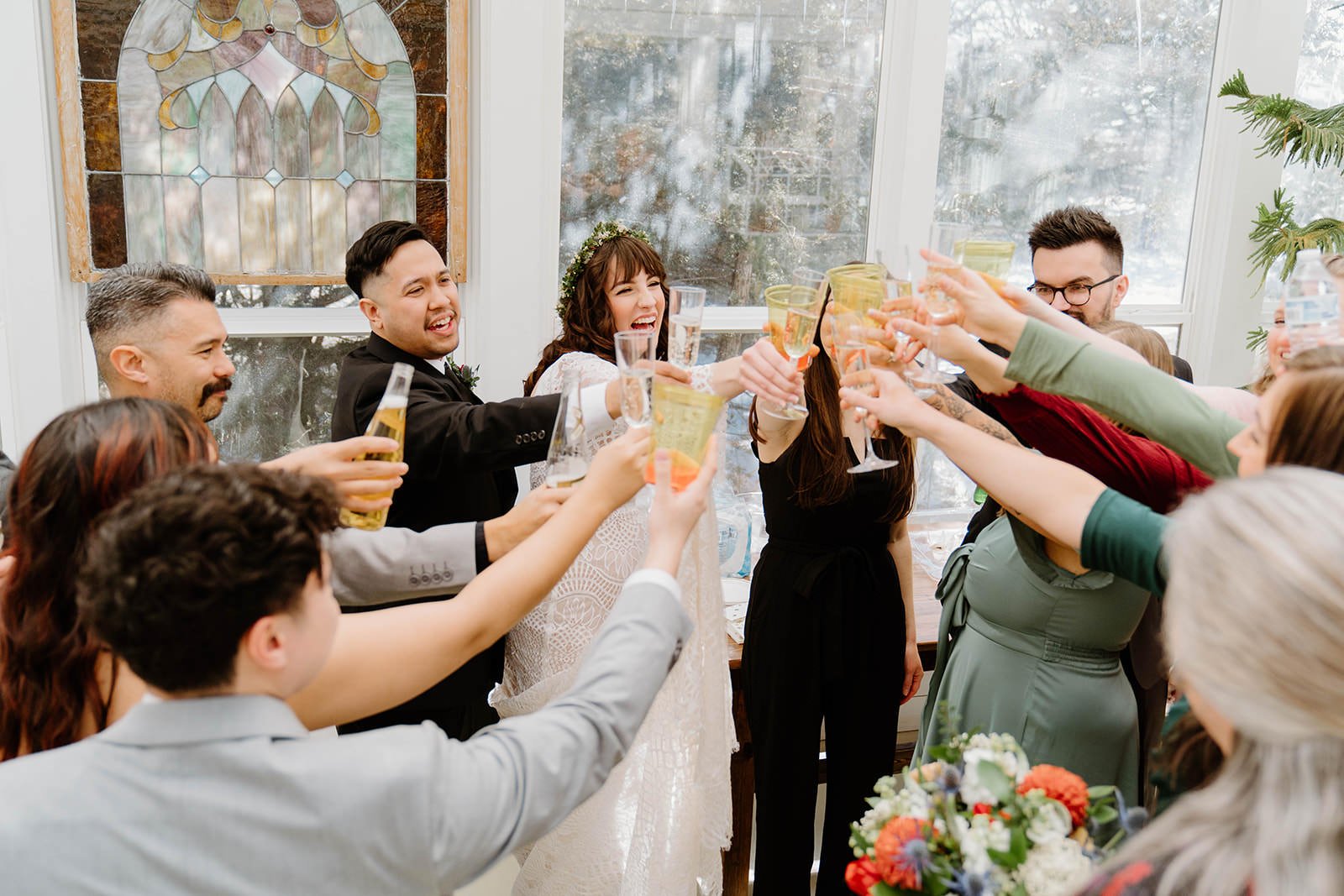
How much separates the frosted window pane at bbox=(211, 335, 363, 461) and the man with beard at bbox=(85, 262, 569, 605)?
0.88m

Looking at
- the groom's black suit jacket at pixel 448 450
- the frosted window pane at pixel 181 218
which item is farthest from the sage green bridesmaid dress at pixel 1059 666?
the frosted window pane at pixel 181 218

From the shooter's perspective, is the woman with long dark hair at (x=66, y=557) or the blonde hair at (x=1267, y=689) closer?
the blonde hair at (x=1267, y=689)

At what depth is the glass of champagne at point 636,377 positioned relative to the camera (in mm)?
1519

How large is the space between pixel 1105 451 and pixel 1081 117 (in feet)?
8.13

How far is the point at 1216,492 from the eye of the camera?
98 cm

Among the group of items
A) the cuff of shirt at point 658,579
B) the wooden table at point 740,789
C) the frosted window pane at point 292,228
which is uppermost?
the frosted window pane at point 292,228

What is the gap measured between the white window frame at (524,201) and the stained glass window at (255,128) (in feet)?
0.29

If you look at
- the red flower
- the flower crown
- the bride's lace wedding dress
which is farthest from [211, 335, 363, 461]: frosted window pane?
the red flower

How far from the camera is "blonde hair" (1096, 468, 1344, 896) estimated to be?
86cm

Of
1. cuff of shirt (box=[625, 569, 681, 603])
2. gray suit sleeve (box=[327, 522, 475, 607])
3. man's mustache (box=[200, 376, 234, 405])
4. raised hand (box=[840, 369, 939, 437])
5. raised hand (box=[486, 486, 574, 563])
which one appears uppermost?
raised hand (box=[840, 369, 939, 437])

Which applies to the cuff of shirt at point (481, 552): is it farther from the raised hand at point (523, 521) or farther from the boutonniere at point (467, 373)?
the boutonniere at point (467, 373)

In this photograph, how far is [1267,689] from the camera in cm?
89

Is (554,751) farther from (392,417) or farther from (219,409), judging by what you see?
(219,409)

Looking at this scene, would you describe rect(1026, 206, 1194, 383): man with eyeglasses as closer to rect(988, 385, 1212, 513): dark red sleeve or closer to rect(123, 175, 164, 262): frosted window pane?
rect(988, 385, 1212, 513): dark red sleeve
